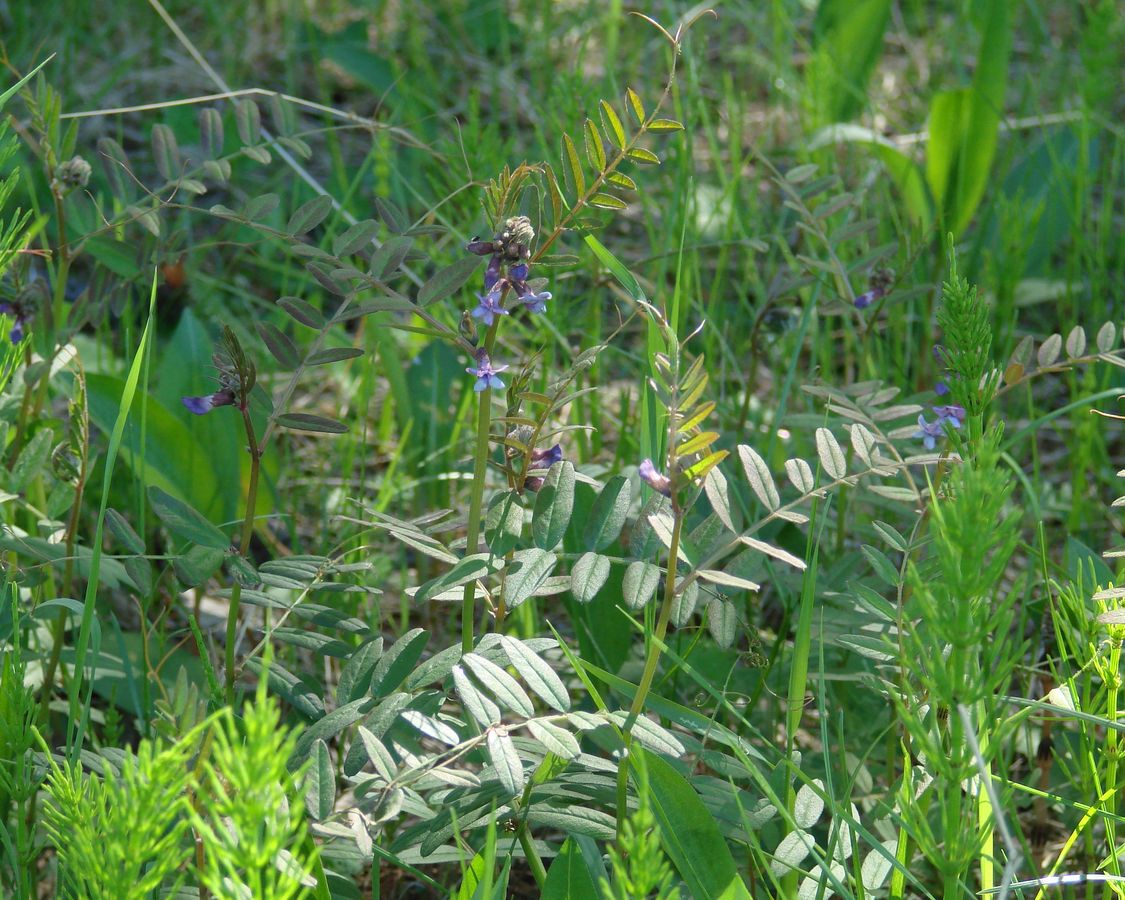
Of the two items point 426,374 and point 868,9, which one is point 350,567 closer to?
point 426,374

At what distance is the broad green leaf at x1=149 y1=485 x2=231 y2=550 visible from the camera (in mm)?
1131

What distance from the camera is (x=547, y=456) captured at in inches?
46.1

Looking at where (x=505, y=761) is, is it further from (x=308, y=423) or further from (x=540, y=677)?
(x=308, y=423)

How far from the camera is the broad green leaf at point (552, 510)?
3.63 feet

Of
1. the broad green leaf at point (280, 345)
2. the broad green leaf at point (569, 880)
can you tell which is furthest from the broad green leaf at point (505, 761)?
the broad green leaf at point (280, 345)

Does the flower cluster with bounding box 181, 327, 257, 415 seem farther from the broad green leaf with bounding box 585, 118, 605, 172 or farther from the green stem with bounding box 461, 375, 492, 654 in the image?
the broad green leaf with bounding box 585, 118, 605, 172

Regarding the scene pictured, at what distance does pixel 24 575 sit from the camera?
124 cm

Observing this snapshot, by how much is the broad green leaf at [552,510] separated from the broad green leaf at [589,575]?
1.3 inches

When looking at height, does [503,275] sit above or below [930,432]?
above

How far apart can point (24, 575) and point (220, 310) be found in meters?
1.01

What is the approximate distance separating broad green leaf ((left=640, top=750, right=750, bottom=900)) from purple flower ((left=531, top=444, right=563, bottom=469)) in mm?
307

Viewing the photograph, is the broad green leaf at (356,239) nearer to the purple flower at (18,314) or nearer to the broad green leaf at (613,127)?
the broad green leaf at (613,127)

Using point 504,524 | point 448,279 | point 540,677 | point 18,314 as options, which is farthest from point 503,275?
point 18,314

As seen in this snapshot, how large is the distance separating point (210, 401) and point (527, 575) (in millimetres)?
334
